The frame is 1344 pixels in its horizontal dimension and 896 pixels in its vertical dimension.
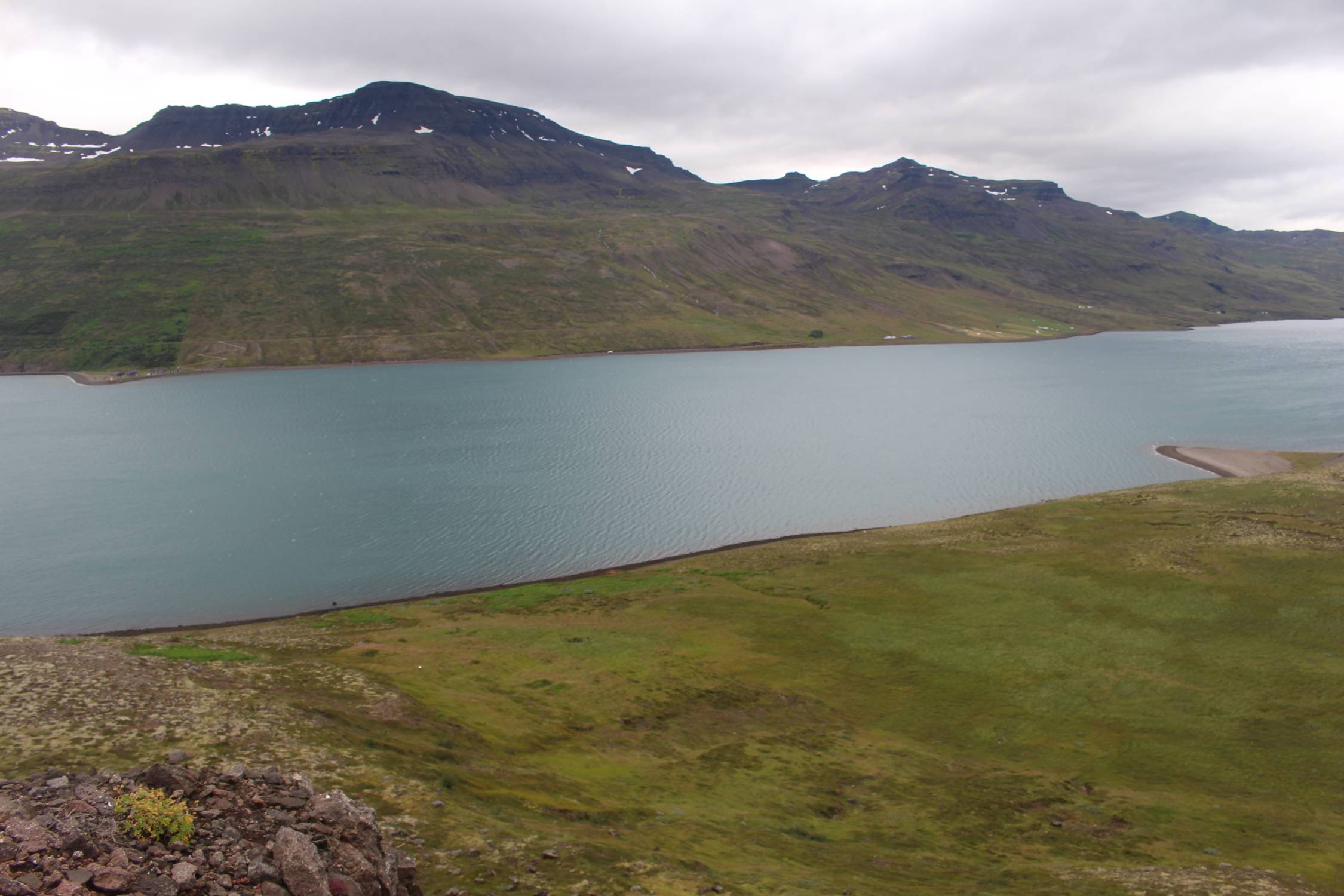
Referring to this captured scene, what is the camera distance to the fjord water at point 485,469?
66.3 m

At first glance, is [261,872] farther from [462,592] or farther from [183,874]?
[462,592]

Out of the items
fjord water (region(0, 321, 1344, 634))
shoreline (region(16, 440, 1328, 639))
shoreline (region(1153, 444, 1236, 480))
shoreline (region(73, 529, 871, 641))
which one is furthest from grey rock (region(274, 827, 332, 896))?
shoreline (region(1153, 444, 1236, 480))

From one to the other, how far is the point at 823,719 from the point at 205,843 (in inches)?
1141

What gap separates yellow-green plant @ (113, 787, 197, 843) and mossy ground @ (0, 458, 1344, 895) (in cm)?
628

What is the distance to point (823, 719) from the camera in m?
37.7

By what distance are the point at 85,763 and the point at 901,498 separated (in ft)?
268

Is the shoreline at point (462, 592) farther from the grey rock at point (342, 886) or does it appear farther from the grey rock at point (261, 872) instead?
the grey rock at point (342, 886)

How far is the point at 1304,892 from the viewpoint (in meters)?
23.0

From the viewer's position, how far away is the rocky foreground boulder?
13.2 metres

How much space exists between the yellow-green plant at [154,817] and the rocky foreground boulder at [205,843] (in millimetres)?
164

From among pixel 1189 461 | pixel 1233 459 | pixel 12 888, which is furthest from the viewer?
pixel 1189 461

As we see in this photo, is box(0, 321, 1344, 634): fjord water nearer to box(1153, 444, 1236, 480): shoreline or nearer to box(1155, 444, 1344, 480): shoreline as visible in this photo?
box(1153, 444, 1236, 480): shoreline

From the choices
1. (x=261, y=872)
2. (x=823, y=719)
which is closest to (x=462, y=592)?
(x=823, y=719)

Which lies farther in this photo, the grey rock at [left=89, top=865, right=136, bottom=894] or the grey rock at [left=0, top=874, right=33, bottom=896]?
the grey rock at [left=89, top=865, right=136, bottom=894]
